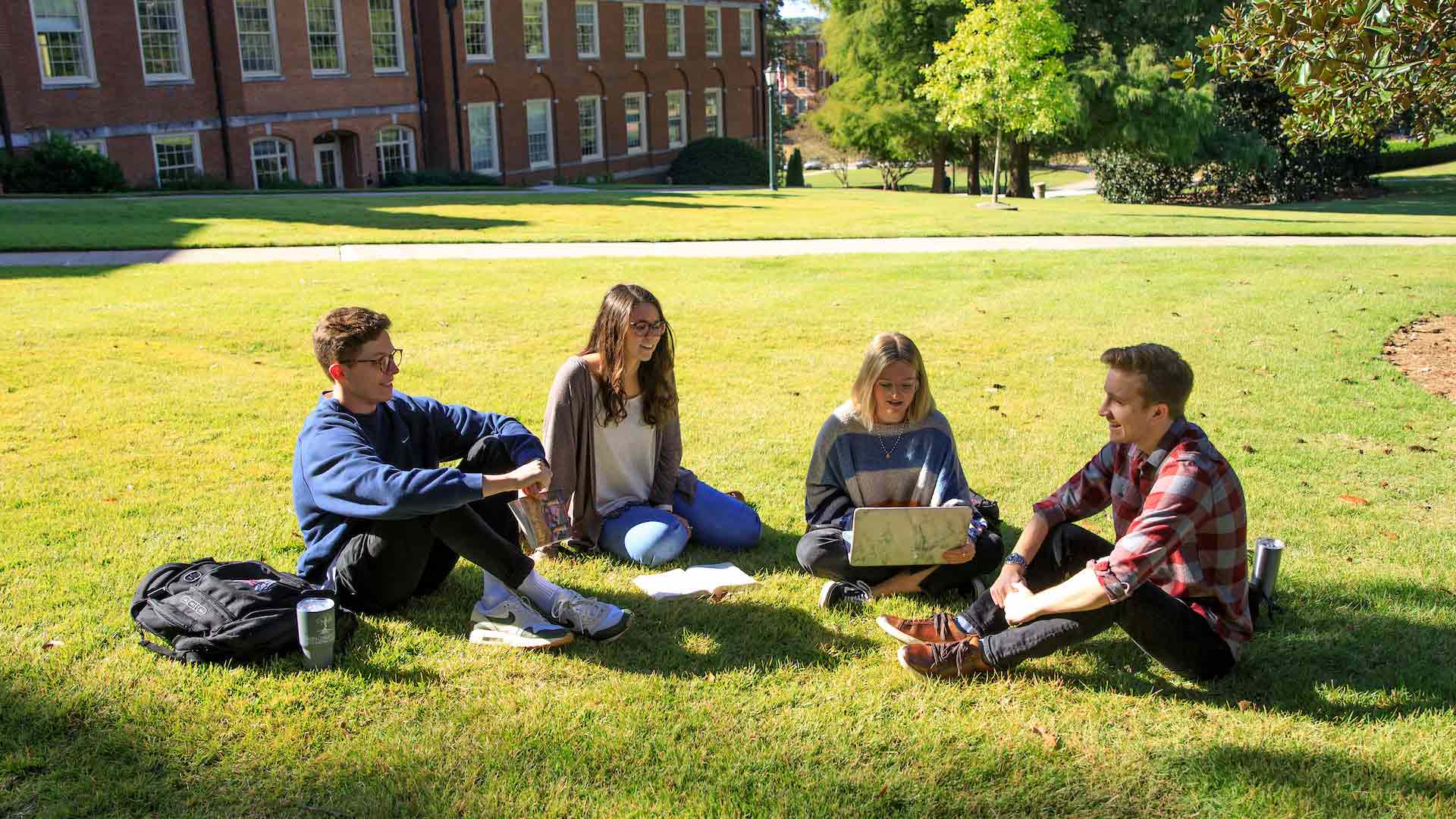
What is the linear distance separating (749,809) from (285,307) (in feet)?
28.8

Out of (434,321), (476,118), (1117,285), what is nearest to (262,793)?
(434,321)

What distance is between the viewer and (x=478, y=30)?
36094mm

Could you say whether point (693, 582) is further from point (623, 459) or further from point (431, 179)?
point (431, 179)

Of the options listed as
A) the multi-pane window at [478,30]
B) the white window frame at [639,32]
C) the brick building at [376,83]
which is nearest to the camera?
the brick building at [376,83]

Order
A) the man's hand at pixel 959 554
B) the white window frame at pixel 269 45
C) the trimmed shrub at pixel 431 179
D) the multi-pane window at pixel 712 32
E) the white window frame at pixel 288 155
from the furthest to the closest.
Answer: the multi-pane window at pixel 712 32 → the trimmed shrub at pixel 431 179 → the white window frame at pixel 288 155 → the white window frame at pixel 269 45 → the man's hand at pixel 959 554

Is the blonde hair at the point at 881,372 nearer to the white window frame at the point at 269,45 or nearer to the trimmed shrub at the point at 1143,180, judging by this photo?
the white window frame at the point at 269,45

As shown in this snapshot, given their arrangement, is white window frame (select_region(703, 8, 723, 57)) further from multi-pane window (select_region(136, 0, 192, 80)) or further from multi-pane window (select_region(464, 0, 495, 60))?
multi-pane window (select_region(136, 0, 192, 80))

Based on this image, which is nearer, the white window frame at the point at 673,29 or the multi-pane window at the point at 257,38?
the multi-pane window at the point at 257,38

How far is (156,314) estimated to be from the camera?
10.3 meters

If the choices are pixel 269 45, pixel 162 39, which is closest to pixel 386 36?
pixel 269 45

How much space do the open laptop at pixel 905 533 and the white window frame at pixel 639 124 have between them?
38817mm

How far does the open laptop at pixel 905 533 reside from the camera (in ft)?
15.1

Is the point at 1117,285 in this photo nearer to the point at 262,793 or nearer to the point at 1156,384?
the point at 1156,384

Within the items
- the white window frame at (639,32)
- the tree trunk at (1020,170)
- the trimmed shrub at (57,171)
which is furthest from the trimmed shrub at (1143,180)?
the trimmed shrub at (57,171)
